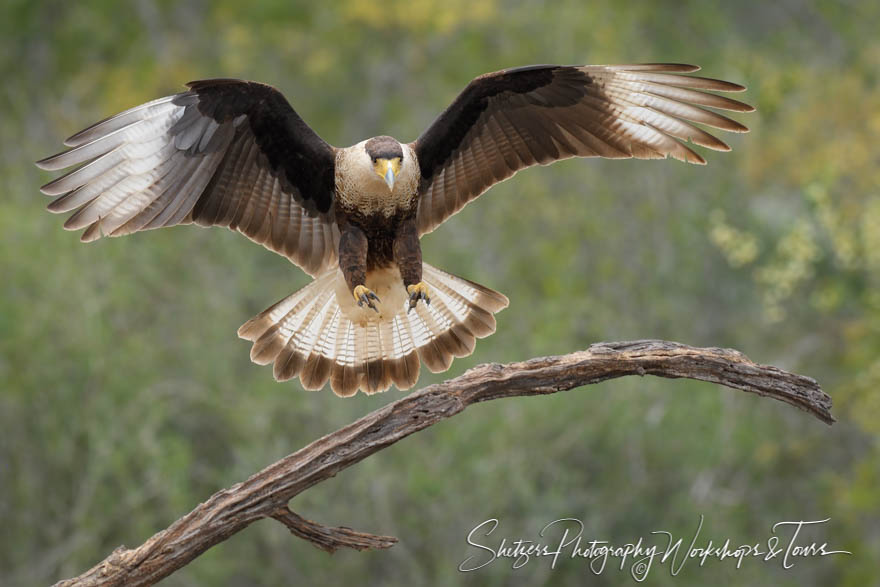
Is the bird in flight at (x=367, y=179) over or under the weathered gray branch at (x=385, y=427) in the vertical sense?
over

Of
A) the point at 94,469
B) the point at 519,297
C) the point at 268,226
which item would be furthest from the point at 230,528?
the point at 519,297

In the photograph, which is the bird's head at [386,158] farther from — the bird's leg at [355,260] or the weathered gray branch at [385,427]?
the weathered gray branch at [385,427]

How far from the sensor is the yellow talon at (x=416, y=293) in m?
7.32

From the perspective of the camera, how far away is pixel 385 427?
5.93 m

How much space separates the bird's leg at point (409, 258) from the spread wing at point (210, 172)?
1.79 ft

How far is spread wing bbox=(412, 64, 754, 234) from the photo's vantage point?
703 centimetres

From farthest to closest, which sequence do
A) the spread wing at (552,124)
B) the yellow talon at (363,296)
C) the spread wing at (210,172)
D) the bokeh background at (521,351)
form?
the bokeh background at (521,351) → the yellow talon at (363,296) → the spread wing at (552,124) → the spread wing at (210,172)

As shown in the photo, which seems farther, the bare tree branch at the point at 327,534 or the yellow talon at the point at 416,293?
the yellow talon at the point at 416,293

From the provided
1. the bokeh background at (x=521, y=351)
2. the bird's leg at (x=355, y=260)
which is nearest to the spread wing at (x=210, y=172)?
the bird's leg at (x=355, y=260)

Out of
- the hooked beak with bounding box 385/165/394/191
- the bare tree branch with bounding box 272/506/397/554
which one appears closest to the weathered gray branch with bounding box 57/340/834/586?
the bare tree branch with bounding box 272/506/397/554

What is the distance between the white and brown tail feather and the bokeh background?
385cm

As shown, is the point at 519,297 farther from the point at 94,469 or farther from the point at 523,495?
Answer: the point at 94,469

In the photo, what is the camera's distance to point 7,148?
16453 mm

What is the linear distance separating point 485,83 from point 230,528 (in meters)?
2.90
